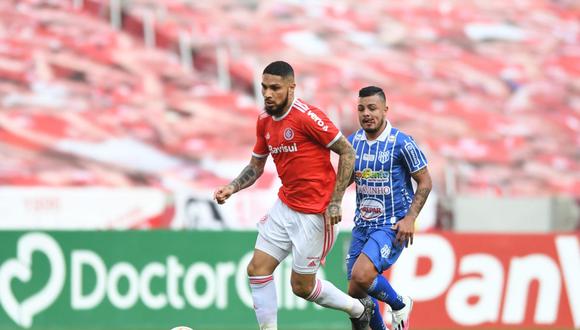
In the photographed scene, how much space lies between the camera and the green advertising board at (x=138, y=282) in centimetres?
1189

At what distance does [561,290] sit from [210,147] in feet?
32.6

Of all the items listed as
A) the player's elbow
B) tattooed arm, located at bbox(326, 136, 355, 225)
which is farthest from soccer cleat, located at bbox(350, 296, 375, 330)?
the player's elbow

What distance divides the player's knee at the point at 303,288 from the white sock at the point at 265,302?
204mm

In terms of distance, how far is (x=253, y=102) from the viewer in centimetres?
2212

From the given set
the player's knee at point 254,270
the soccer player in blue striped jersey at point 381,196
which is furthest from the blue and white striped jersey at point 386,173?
the player's knee at point 254,270

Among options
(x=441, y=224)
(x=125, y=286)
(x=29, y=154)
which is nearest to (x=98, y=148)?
(x=29, y=154)

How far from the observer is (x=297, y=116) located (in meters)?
7.49

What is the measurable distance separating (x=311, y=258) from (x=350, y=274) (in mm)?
483

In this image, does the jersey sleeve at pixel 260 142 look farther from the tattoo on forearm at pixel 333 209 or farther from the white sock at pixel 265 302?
the white sock at pixel 265 302

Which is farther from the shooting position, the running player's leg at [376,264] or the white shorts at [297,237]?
the running player's leg at [376,264]

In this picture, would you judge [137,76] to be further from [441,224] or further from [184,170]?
[441,224]

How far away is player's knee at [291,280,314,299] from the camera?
766cm

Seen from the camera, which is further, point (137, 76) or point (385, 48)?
point (385, 48)

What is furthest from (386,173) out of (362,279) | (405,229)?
(362,279)
